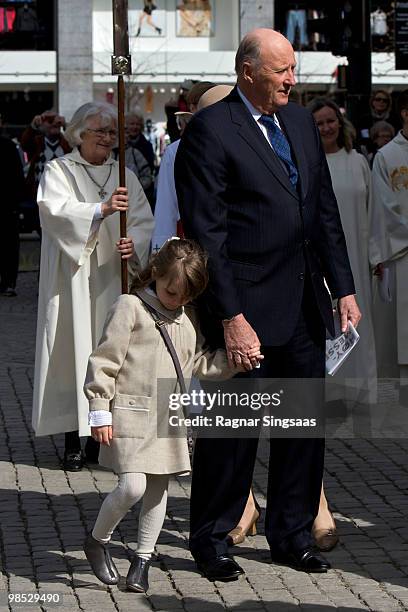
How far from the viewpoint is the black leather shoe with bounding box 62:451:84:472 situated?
26.1ft

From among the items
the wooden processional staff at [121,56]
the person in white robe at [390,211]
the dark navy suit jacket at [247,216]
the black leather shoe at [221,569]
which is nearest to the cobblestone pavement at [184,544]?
the black leather shoe at [221,569]

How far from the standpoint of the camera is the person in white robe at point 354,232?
8797mm

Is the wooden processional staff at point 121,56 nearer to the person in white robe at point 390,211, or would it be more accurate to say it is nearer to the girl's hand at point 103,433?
the girl's hand at point 103,433

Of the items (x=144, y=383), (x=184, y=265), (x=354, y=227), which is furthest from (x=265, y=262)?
(x=354, y=227)

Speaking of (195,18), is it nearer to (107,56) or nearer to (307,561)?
(107,56)

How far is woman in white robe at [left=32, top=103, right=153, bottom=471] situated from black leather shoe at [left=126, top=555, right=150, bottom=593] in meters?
2.31

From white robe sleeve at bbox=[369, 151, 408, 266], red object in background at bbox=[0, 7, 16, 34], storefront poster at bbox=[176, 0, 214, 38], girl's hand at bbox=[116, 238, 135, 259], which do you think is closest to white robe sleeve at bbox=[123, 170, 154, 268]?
girl's hand at bbox=[116, 238, 135, 259]

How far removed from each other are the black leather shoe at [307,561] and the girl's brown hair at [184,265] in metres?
1.16

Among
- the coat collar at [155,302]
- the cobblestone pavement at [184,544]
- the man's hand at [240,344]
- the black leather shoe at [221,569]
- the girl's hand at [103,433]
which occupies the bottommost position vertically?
the cobblestone pavement at [184,544]

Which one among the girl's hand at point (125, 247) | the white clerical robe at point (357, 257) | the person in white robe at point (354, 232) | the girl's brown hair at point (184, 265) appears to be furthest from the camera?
the white clerical robe at point (357, 257)

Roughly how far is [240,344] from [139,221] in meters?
2.63

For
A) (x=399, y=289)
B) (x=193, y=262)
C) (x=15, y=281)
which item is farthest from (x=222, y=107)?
(x=15, y=281)

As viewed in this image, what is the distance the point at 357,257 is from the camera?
367 inches

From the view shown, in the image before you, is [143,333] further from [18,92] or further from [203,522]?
[18,92]
